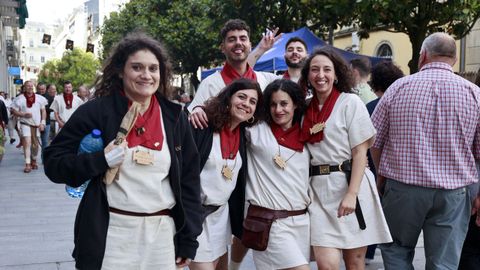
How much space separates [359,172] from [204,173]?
38.2 inches

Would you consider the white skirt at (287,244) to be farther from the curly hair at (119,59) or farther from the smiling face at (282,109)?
the curly hair at (119,59)

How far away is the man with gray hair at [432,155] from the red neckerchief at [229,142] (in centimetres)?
108

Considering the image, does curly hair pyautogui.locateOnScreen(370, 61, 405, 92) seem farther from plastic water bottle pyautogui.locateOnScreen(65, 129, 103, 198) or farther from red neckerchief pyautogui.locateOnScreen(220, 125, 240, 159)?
plastic water bottle pyautogui.locateOnScreen(65, 129, 103, 198)

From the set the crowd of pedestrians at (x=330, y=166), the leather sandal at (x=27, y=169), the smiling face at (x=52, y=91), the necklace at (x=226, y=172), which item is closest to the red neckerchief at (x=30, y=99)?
the leather sandal at (x=27, y=169)

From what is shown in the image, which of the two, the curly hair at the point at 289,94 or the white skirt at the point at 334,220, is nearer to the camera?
the white skirt at the point at 334,220

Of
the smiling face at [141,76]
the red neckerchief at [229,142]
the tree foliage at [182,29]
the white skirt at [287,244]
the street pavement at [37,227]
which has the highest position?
the tree foliage at [182,29]

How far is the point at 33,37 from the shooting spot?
15650 cm

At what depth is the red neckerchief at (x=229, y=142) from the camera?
368 centimetres

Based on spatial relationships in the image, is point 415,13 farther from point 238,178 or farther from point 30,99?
point 238,178

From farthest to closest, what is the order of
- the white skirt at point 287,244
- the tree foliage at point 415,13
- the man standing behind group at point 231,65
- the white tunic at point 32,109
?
the white tunic at point 32,109
the tree foliage at point 415,13
the man standing behind group at point 231,65
the white skirt at point 287,244

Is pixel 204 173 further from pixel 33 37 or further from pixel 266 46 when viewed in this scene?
pixel 33 37

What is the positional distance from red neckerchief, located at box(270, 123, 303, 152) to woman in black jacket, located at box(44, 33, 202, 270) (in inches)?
35.3

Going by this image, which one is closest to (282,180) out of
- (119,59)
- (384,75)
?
(119,59)

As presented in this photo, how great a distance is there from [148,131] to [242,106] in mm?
1008
